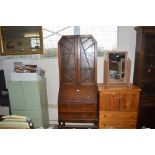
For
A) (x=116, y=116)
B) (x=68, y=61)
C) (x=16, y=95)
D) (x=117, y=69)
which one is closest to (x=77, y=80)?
(x=68, y=61)

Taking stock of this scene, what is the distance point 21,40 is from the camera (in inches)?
123

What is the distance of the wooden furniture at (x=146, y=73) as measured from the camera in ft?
8.98

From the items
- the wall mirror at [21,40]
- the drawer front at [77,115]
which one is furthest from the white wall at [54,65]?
the drawer front at [77,115]

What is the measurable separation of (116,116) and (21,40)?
7.03ft

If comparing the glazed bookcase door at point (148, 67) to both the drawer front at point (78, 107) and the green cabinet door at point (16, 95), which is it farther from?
the green cabinet door at point (16, 95)

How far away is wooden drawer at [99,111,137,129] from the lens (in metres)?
2.88

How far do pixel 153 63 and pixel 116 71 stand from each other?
2.02 ft

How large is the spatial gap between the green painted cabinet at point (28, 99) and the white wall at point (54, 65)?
0.29 meters

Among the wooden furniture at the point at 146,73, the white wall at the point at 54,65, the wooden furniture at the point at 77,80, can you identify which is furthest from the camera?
the white wall at the point at 54,65

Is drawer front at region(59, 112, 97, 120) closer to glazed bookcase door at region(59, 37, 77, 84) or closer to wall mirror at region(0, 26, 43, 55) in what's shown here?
glazed bookcase door at region(59, 37, 77, 84)

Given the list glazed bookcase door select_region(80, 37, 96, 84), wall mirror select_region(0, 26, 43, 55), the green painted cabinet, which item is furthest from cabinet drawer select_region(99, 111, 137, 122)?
wall mirror select_region(0, 26, 43, 55)

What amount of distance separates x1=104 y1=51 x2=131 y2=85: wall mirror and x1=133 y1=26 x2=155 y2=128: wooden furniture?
20 centimetres

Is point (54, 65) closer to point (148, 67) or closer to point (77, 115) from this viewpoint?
point (77, 115)
